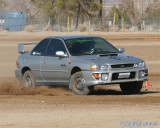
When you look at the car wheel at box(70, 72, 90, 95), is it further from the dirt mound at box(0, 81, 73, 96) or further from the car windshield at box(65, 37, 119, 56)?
the dirt mound at box(0, 81, 73, 96)

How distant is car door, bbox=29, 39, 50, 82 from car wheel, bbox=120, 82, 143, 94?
2.20m

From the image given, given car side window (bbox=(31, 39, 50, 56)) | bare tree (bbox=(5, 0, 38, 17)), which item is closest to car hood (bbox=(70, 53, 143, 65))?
car side window (bbox=(31, 39, 50, 56))

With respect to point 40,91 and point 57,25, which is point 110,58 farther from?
point 57,25

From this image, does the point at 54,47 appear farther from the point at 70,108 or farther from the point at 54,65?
the point at 70,108

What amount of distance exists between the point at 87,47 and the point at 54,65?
94 centimetres

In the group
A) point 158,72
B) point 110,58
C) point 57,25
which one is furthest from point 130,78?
point 57,25

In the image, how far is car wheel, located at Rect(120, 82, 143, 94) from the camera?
12666 mm

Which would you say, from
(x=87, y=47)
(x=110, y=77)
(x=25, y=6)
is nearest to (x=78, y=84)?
(x=110, y=77)

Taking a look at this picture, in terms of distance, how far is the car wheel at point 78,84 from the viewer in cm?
1204

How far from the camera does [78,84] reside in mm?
12164

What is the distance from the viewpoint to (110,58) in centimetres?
1207

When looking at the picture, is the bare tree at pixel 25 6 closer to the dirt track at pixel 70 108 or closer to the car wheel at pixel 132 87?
the dirt track at pixel 70 108

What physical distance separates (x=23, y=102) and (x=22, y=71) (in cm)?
293

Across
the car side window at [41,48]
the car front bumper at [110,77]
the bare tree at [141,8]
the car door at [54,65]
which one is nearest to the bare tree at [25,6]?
the bare tree at [141,8]
